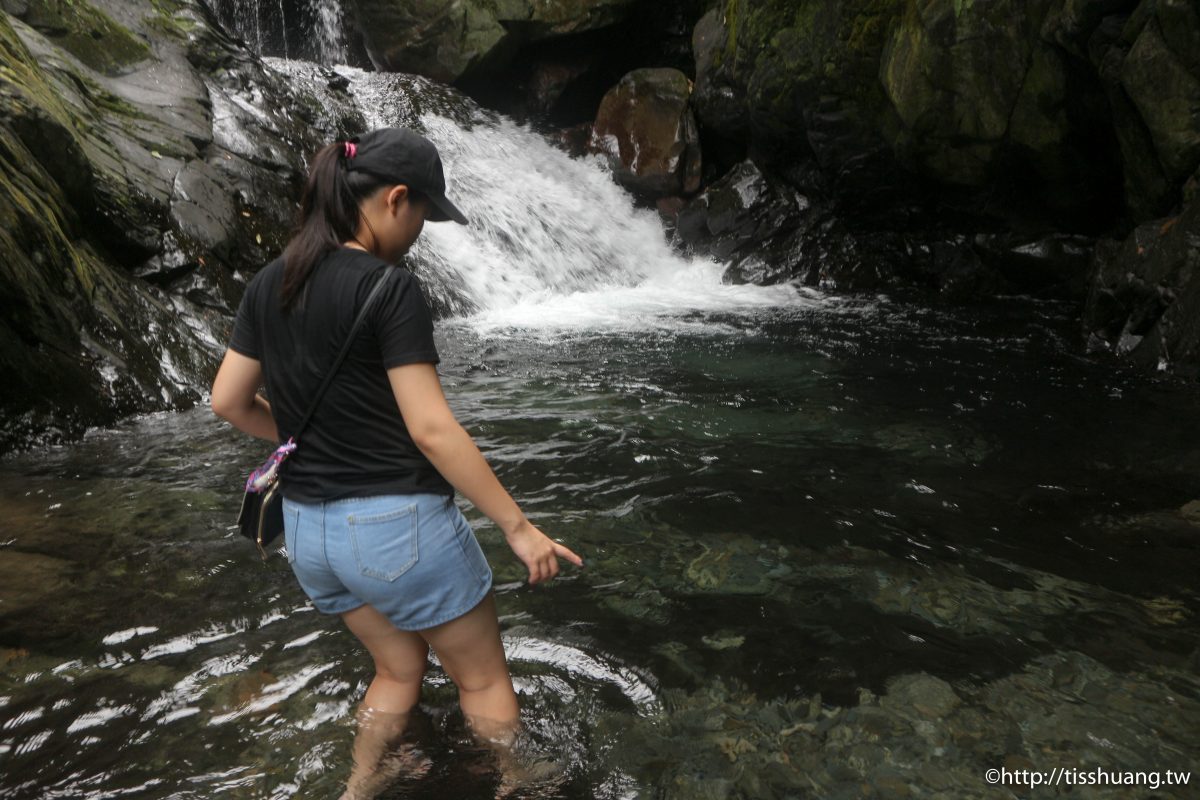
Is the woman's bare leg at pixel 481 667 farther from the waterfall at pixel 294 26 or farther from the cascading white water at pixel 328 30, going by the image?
the cascading white water at pixel 328 30

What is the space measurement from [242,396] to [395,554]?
0.66 metres

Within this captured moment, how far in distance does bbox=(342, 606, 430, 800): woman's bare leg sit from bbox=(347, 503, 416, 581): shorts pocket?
1.19 ft

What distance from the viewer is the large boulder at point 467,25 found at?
50.8 ft

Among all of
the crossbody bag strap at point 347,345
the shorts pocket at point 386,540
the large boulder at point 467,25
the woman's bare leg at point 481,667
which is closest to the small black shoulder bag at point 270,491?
the crossbody bag strap at point 347,345

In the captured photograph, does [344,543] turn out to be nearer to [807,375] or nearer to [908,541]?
[908,541]

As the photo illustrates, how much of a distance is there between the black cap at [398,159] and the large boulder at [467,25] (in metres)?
14.4

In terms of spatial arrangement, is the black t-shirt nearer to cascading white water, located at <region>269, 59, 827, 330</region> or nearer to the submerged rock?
the submerged rock

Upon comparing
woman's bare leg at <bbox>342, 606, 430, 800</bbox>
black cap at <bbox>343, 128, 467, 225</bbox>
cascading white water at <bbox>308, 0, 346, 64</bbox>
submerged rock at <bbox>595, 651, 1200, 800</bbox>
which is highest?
cascading white water at <bbox>308, 0, 346, 64</bbox>

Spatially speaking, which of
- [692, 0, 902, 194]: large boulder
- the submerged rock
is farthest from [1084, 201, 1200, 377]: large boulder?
the submerged rock

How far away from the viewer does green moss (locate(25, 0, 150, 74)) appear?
9977 mm

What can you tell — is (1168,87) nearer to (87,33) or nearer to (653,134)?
(653,134)

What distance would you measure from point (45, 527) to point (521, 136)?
12725mm

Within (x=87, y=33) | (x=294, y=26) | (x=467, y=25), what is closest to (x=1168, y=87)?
(x=87, y=33)

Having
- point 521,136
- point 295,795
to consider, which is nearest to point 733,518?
point 295,795
